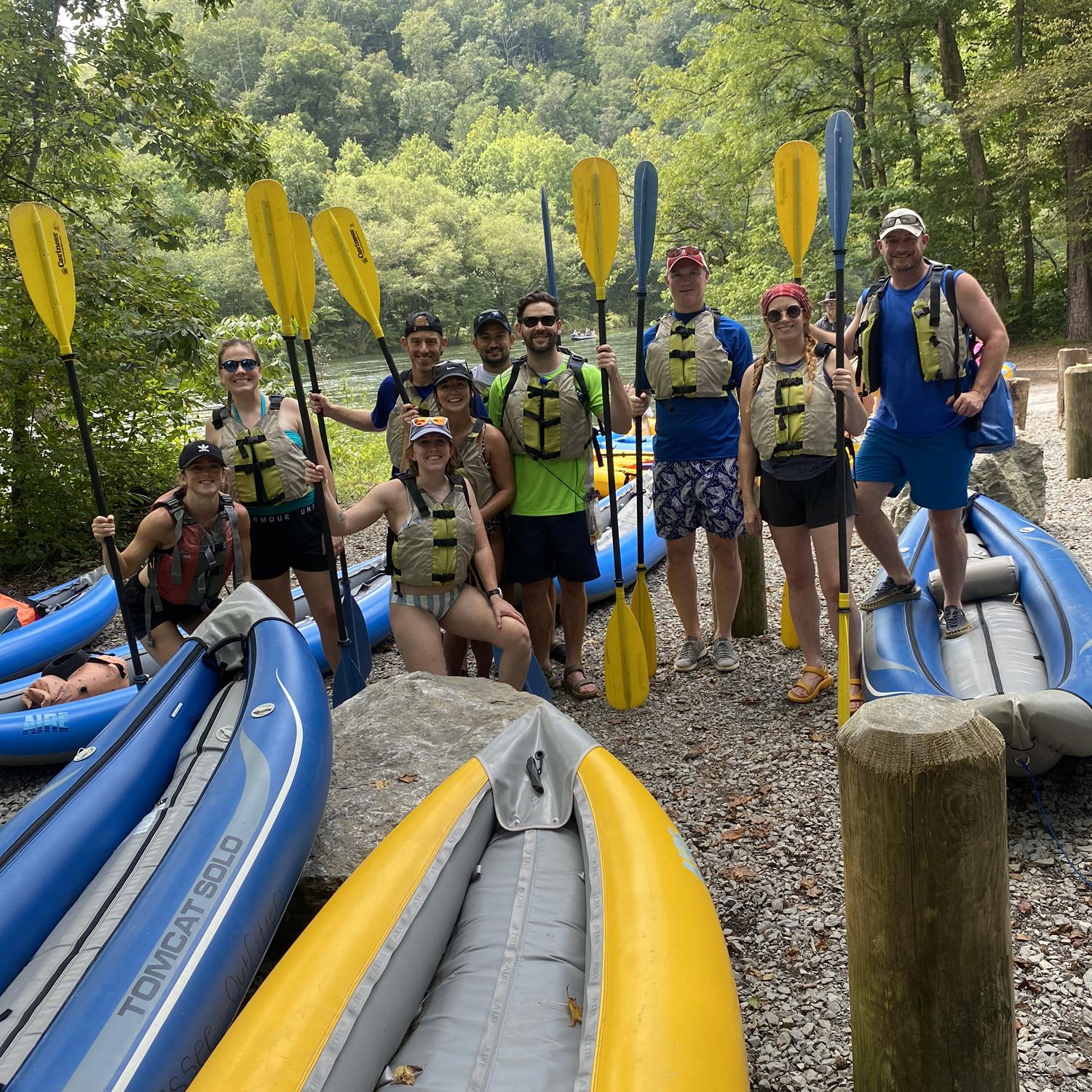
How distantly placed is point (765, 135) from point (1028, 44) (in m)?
4.57

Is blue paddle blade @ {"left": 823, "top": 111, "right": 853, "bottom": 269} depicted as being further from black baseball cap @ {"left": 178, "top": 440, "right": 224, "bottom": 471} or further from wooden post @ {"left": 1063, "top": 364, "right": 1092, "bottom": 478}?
wooden post @ {"left": 1063, "top": 364, "right": 1092, "bottom": 478}

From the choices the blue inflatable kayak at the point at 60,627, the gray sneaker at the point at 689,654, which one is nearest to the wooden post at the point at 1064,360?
the gray sneaker at the point at 689,654

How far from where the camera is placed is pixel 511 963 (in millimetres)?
1720

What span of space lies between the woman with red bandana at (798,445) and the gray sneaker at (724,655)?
54 cm

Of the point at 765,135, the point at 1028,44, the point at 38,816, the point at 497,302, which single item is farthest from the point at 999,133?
the point at 497,302

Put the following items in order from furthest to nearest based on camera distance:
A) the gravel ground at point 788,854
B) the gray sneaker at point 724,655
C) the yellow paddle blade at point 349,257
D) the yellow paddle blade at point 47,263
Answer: the gray sneaker at point 724,655 → the yellow paddle blade at point 349,257 → the yellow paddle blade at point 47,263 → the gravel ground at point 788,854

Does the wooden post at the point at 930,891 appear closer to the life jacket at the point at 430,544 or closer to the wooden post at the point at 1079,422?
the life jacket at the point at 430,544

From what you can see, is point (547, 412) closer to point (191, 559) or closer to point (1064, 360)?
point (191, 559)

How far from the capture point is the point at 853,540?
17.6 feet

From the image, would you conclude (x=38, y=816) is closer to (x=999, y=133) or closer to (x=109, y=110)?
(x=109, y=110)

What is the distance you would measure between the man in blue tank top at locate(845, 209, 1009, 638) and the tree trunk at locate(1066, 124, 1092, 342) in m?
12.9

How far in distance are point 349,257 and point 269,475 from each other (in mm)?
994

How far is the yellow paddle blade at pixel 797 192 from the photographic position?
11.1 ft

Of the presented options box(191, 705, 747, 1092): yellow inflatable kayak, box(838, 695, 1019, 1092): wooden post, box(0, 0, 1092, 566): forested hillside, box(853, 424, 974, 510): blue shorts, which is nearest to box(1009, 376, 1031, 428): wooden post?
box(853, 424, 974, 510): blue shorts
